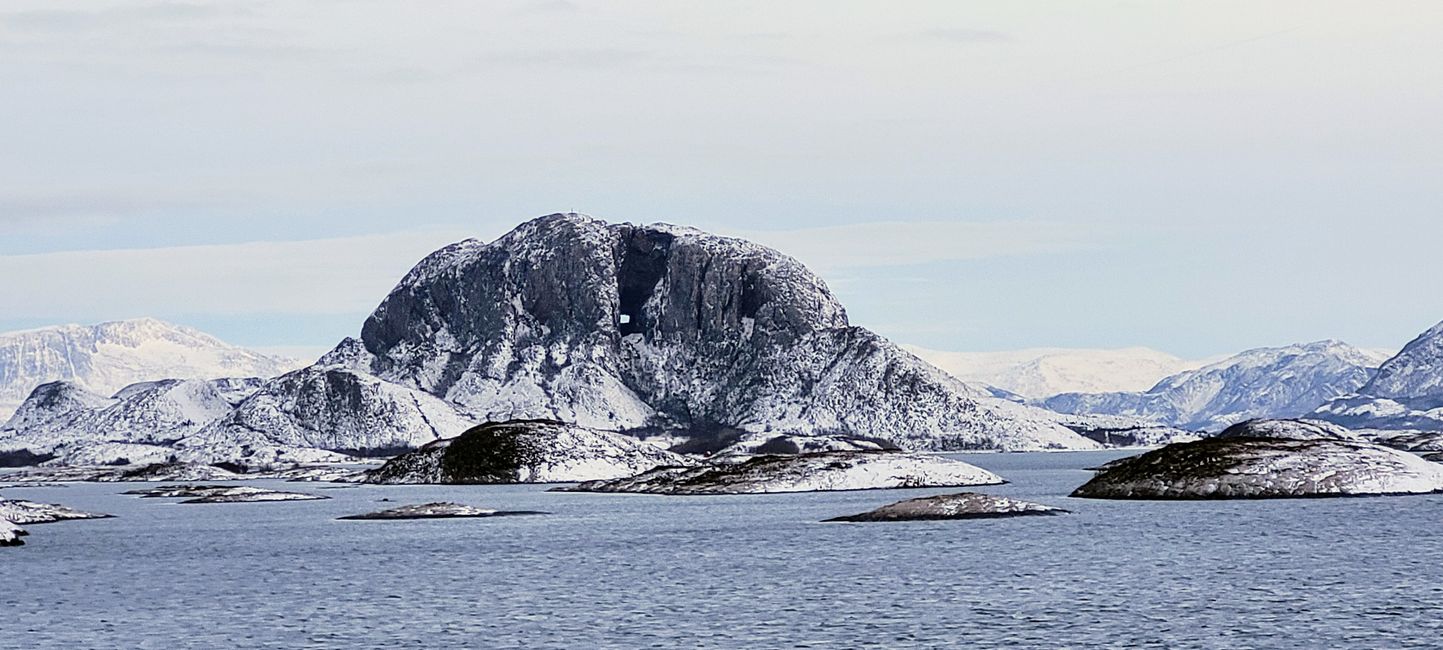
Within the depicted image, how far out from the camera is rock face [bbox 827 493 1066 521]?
148m

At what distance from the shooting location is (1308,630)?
217ft

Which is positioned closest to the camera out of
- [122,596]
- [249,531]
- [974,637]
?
[974,637]

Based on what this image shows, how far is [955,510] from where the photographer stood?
149500 millimetres

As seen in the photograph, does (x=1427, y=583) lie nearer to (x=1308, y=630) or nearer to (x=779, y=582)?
(x=1308, y=630)

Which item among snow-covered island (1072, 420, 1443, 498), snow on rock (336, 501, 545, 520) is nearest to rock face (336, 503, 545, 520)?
snow on rock (336, 501, 545, 520)

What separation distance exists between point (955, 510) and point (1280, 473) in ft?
121

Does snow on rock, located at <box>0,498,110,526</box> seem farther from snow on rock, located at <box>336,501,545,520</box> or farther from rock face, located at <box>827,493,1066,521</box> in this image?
rock face, located at <box>827,493,1066,521</box>

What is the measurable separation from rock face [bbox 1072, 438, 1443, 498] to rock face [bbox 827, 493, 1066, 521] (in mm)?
24158

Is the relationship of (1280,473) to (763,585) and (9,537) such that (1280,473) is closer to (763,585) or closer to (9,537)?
(763,585)

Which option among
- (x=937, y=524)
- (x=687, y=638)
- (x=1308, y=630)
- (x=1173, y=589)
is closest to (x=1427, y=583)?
(x=1173, y=589)

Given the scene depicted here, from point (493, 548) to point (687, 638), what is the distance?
57025 millimetres

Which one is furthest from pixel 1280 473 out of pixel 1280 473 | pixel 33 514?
pixel 33 514

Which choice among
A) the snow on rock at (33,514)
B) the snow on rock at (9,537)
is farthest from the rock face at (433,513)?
the snow on rock at (9,537)

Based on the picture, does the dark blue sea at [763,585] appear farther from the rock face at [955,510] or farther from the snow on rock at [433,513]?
the snow on rock at [433,513]
